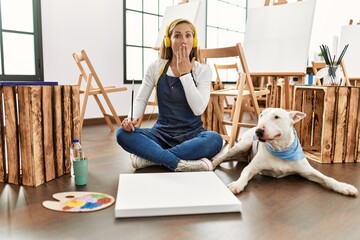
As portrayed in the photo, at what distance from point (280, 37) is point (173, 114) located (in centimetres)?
134

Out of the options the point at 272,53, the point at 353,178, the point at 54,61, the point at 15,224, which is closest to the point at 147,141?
the point at 15,224

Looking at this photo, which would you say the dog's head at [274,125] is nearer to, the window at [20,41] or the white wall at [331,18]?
the window at [20,41]

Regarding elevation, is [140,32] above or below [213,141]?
above

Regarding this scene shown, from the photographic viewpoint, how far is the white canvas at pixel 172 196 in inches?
45.6

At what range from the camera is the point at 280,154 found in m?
1.49

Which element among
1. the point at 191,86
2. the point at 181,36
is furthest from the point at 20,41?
the point at 191,86

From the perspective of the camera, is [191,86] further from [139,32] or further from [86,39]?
[139,32]

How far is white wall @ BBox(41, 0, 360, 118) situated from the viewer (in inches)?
129

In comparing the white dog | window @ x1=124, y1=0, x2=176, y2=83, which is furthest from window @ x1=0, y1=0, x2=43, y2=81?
the white dog

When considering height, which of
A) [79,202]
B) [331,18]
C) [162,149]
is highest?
[331,18]

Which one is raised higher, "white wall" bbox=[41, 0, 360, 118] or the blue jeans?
"white wall" bbox=[41, 0, 360, 118]

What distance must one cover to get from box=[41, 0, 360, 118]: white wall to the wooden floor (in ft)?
6.83

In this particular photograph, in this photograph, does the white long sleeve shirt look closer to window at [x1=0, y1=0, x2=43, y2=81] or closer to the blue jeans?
the blue jeans

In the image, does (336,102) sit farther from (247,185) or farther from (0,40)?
(0,40)
